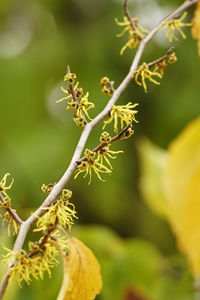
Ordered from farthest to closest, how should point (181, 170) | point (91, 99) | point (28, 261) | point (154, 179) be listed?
point (91, 99)
point (154, 179)
point (181, 170)
point (28, 261)

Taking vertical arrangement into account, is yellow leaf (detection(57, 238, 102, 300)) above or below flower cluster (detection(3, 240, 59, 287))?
below

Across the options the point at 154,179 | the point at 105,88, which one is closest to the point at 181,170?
the point at 154,179

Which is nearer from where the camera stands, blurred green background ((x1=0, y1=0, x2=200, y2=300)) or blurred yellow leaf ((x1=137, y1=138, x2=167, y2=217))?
blurred yellow leaf ((x1=137, y1=138, x2=167, y2=217))

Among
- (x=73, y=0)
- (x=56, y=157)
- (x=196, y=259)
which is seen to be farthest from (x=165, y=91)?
(x=196, y=259)

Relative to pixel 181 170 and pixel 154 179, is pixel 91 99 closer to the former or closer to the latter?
pixel 154 179

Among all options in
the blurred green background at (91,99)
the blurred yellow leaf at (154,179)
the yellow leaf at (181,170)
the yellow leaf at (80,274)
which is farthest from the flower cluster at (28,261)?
the blurred green background at (91,99)

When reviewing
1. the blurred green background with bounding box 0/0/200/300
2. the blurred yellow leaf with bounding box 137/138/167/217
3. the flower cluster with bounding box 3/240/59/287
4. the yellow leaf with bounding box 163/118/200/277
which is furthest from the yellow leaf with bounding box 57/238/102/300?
the blurred green background with bounding box 0/0/200/300

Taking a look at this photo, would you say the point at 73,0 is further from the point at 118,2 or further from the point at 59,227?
the point at 59,227

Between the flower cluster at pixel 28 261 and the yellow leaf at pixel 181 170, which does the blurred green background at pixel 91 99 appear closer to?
the yellow leaf at pixel 181 170

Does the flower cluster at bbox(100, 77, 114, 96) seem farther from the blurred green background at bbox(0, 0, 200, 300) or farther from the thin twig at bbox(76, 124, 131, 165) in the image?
the blurred green background at bbox(0, 0, 200, 300)
